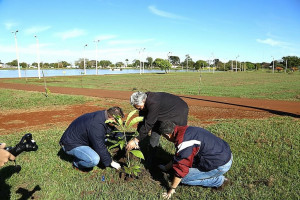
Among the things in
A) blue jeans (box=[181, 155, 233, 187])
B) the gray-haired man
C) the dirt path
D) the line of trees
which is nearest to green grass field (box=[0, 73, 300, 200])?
blue jeans (box=[181, 155, 233, 187])

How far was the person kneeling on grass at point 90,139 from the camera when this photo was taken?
3549 mm

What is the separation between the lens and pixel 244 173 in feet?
12.6

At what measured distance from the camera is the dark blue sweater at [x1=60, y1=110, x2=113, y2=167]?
3.55 metres

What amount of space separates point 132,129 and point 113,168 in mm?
2574

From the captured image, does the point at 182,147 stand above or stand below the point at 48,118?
above

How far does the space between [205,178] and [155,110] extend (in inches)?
48.7

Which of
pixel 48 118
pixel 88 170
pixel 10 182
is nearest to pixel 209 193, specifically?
pixel 88 170

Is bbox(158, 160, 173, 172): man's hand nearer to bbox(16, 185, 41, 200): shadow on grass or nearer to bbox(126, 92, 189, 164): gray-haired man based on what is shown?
bbox(126, 92, 189, 164): gray-haired man

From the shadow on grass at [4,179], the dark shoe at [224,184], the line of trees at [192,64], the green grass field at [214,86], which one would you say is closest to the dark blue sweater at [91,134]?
the shadow on grass at [4,179]

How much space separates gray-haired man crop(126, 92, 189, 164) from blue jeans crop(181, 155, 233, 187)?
0.77 m

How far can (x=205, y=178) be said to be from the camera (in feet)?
10.8

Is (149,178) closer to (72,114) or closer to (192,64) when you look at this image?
(72,114)

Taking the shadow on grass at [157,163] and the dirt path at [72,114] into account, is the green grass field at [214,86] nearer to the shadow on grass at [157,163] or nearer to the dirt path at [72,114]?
the dirt path at [72,114]

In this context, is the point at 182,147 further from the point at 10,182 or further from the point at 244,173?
the point at 10,182
